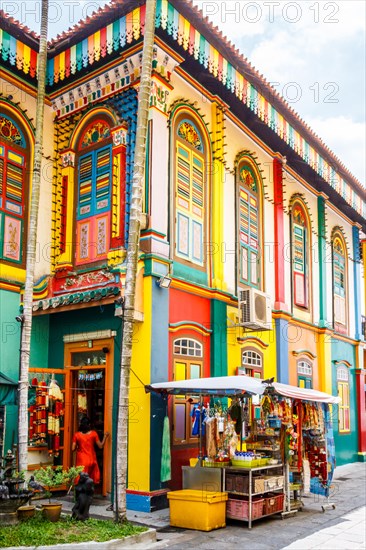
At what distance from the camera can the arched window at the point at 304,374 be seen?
17.2 metres

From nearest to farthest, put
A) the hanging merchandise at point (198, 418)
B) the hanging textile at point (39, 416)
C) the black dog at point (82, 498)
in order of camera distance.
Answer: the black dog at point (82, 498)
the hanging merchandise at point (198, 418)
the hanging textile at point (39, 416)

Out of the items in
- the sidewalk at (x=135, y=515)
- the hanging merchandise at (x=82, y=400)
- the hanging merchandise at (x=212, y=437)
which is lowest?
the sidewalk at (x=135, y=515)

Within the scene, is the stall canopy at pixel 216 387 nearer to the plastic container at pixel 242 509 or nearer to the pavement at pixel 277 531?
the plastic container at pixel 242 509

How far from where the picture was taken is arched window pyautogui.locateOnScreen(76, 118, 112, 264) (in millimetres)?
12156

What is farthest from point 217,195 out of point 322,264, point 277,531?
point 277,531

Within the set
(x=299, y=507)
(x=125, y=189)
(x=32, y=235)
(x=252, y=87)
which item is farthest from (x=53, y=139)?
(x=299, y=507)

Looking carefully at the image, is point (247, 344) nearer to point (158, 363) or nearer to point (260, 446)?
point (260, 446)

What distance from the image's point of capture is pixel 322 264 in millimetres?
19391

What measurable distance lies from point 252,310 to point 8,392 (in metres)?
5.73

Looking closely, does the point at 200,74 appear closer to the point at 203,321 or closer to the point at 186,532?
the point at 203,321

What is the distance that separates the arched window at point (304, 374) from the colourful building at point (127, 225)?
1.68 meters

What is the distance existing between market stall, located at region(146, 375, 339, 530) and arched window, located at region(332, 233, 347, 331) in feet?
27.9

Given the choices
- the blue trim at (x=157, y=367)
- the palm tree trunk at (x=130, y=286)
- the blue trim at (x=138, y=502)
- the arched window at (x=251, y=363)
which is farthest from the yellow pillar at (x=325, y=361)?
the palm tree trunk at (x=130, y=286)

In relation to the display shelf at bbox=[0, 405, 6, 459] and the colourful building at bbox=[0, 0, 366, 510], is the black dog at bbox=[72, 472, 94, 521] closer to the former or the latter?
the colourful building at bbox=[0, 0, 366, 510]
